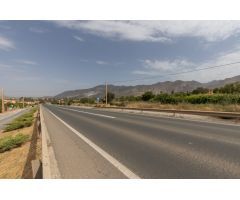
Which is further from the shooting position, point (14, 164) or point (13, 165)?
point (14, 164)

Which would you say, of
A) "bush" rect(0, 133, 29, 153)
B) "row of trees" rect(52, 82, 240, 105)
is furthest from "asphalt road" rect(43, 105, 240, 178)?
"row of trees" rect(52, 82, 240, 105)

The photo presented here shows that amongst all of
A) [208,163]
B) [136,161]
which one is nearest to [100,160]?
[136,161]

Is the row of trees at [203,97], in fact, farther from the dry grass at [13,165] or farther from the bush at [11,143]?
the dry grass at [13,165]

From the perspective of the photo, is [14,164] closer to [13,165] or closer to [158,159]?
[13,165]

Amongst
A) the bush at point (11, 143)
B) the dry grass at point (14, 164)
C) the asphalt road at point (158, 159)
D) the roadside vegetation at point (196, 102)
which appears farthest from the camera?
the roadside vegetation at point (196, 102)

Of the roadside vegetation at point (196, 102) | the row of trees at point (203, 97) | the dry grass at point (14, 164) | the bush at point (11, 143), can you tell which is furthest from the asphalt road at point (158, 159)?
the row of trees at point (203, 97)

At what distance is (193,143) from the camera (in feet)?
26.1

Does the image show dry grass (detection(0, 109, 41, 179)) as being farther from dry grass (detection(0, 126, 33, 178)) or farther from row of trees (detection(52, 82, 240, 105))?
row of trees (detection(52, 82, 240, 105))

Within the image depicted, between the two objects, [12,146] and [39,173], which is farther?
[12,146]

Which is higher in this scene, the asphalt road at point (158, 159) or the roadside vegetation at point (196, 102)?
the roadside vegetation at point (196, 102)

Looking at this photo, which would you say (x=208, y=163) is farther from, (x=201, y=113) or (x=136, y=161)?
(x=201, y=113)

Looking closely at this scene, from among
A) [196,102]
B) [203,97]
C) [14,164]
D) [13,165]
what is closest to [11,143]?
[14,164]

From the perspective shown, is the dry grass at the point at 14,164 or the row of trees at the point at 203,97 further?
the row of trees at the point at 203,97
